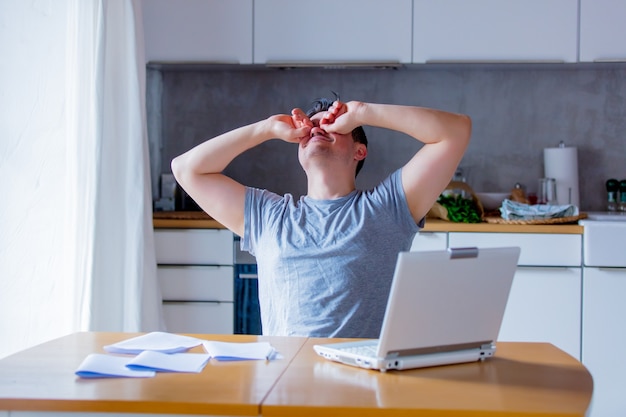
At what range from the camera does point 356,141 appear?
259cm

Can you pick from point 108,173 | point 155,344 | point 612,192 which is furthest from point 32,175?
point 612,192

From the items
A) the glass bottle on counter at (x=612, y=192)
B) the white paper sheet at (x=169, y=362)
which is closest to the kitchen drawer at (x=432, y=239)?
the glass bottle on counter at (x=612, y=192)

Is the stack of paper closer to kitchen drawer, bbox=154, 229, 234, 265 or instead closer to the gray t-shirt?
the gray t-shirt

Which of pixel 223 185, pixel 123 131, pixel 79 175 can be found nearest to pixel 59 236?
pixel 79 175

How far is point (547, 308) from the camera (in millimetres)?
3814

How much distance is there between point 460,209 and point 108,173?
148 cm

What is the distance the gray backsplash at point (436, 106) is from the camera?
14.6 feet

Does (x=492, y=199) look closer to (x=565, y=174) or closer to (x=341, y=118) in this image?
(x=565, y=174)

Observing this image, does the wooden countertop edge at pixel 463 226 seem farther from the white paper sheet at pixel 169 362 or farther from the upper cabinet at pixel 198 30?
the white paper sheet at pixel 169 362

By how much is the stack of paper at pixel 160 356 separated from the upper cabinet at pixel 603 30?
2696 mm

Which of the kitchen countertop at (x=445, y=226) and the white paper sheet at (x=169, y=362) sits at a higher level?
the kitchen countertop at (x=445, y=226)

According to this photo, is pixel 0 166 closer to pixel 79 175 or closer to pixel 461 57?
pixel 79 175

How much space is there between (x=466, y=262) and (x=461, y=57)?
2.55 m

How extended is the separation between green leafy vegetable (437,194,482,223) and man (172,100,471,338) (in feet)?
4.66
